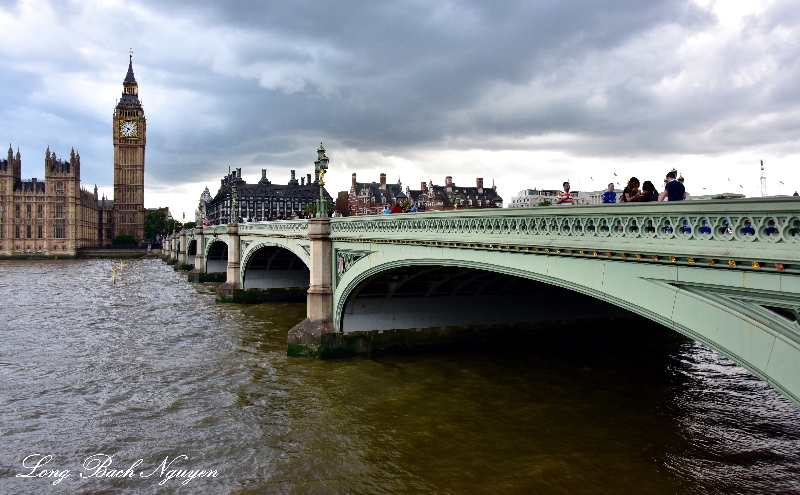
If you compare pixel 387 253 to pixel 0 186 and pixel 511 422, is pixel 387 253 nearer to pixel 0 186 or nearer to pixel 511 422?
pixel 511 422

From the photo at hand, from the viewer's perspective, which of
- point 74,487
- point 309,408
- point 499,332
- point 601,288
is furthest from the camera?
point 499,332

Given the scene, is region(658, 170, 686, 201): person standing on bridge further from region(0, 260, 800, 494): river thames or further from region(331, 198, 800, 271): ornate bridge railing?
region(0, 260, 800, 494): river thames

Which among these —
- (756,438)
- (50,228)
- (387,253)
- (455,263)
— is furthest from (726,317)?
(50,228)

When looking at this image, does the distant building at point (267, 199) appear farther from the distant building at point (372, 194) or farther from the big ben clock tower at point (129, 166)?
the distant building at point (372, 194)

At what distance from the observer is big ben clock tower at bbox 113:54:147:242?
122 m

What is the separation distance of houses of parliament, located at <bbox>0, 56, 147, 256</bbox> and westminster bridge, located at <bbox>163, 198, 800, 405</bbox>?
301 feet

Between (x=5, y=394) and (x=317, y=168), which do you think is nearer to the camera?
(x=5, y=394)

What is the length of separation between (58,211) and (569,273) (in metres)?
111

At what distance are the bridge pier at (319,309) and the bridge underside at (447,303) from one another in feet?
2.15

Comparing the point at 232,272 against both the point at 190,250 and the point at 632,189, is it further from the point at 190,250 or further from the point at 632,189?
the point at 190,250

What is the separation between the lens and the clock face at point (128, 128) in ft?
401

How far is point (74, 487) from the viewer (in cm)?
1065

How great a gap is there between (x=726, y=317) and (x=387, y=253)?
10.2m

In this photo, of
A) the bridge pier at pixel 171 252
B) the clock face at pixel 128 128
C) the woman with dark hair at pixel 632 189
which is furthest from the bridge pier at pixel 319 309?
the clock face at pixel 128 128
